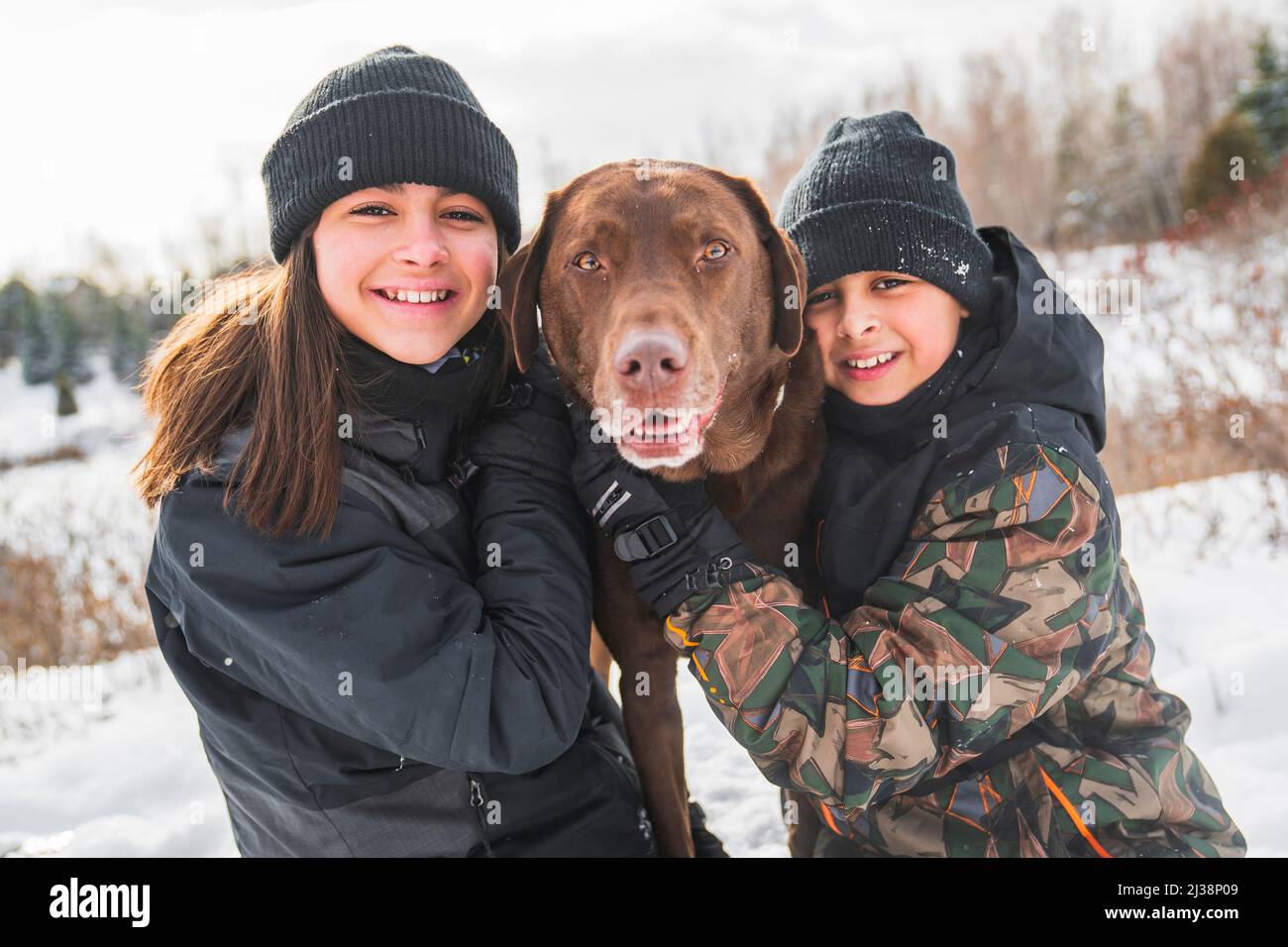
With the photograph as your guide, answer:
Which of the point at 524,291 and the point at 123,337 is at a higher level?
the point at 123,337

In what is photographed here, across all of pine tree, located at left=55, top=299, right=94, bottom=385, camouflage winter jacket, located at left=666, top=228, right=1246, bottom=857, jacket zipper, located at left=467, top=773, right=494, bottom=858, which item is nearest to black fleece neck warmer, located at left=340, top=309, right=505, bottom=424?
camouflage winter jacket, located at left=666, top=228, right=1246, bottom=857

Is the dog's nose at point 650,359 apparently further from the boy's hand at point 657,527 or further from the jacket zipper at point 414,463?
the jacket zipper at point 414,463

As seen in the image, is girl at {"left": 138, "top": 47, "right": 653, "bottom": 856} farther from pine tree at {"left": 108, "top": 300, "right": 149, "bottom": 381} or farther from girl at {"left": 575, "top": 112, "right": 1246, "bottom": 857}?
pine tree at {"left": 108, "top": 300, "right": 149, "bottom": 381}

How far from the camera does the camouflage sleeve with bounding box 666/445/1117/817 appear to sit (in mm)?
2041

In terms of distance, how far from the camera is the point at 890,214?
2.49 metres

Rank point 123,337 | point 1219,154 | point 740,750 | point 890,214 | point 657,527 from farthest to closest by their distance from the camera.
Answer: point 123,337 < point 1219,154 < point 740,750 < point 890,214 < point 657,527

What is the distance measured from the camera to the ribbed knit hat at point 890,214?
2477mm

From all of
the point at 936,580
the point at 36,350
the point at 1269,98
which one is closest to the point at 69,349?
the point at 36,350

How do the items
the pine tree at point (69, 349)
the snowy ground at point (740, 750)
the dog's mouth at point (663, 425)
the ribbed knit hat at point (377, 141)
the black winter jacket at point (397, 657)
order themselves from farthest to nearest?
1. the pine tree at point (69, 349)
2. the snowy ground at point (740, 750)
3. the ribbed knit hat at point (377, 141)
4. the dog's mouth at point (663, 425)
5. the black winter jacket at point (397, 657)

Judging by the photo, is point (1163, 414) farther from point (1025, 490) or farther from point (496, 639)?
point (496, 639)

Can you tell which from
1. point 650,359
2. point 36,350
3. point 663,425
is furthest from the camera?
point 36,350

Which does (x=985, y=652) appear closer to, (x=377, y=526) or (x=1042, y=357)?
(x=1042, y=357)

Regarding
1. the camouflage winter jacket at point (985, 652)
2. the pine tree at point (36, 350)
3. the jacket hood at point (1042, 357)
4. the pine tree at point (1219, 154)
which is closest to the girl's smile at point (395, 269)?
the camouflage winter jacket at point (985, 652)

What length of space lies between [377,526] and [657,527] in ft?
2.47
